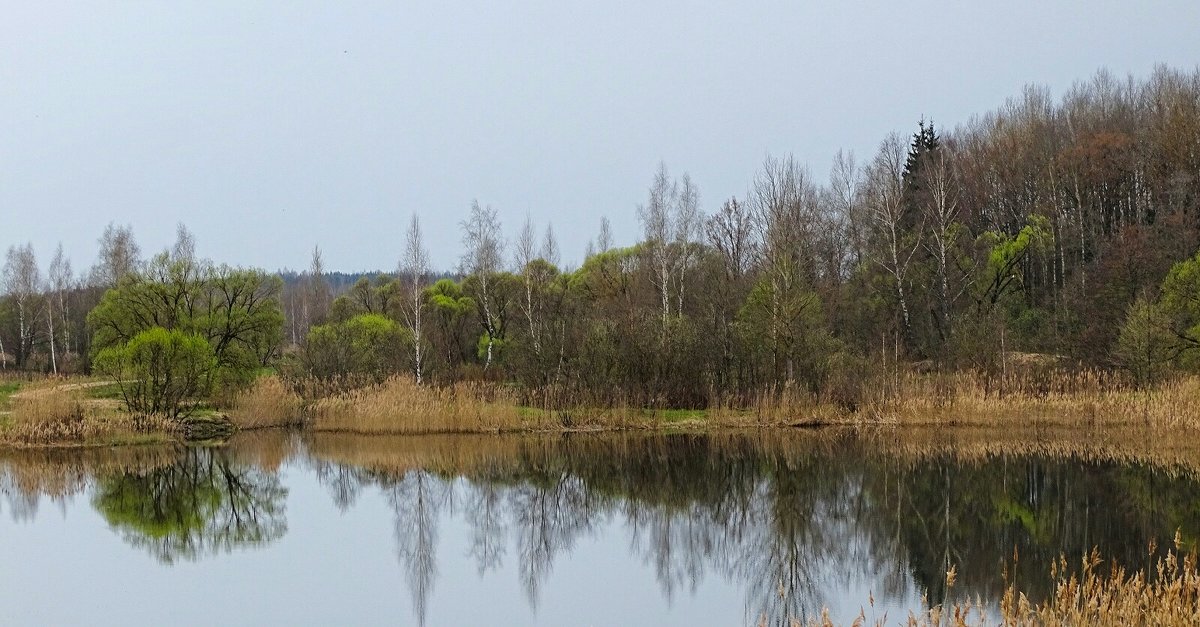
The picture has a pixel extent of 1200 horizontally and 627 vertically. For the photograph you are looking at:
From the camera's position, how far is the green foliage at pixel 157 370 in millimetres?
25297

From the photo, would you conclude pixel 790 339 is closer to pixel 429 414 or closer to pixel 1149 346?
pixel 1149 346

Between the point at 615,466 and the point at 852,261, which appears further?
the point at 852,261

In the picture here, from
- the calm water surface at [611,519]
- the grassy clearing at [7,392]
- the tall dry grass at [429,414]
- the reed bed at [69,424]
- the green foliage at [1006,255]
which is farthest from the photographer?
the green foliage at [1006,255]

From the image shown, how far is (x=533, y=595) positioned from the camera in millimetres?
10977

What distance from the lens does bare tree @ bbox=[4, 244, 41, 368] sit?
2064 inches

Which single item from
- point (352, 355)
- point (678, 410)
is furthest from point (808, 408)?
point (352, 355)

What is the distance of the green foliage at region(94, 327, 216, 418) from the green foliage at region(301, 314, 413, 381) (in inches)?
183

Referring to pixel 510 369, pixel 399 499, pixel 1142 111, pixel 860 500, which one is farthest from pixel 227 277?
pixel 1142 111

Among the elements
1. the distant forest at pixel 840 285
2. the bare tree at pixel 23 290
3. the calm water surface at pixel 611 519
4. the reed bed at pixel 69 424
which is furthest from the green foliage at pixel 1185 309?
the bare tree at pixel 23 290

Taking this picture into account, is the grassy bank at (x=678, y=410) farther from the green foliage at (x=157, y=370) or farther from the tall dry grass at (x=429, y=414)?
the green foliage at (x=157, y=370)

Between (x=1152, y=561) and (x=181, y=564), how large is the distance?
11.5 meters

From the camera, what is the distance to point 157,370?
25.5m

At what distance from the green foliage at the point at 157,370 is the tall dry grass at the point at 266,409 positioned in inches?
56.1

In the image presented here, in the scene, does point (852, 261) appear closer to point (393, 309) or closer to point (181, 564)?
point (393, 309)
